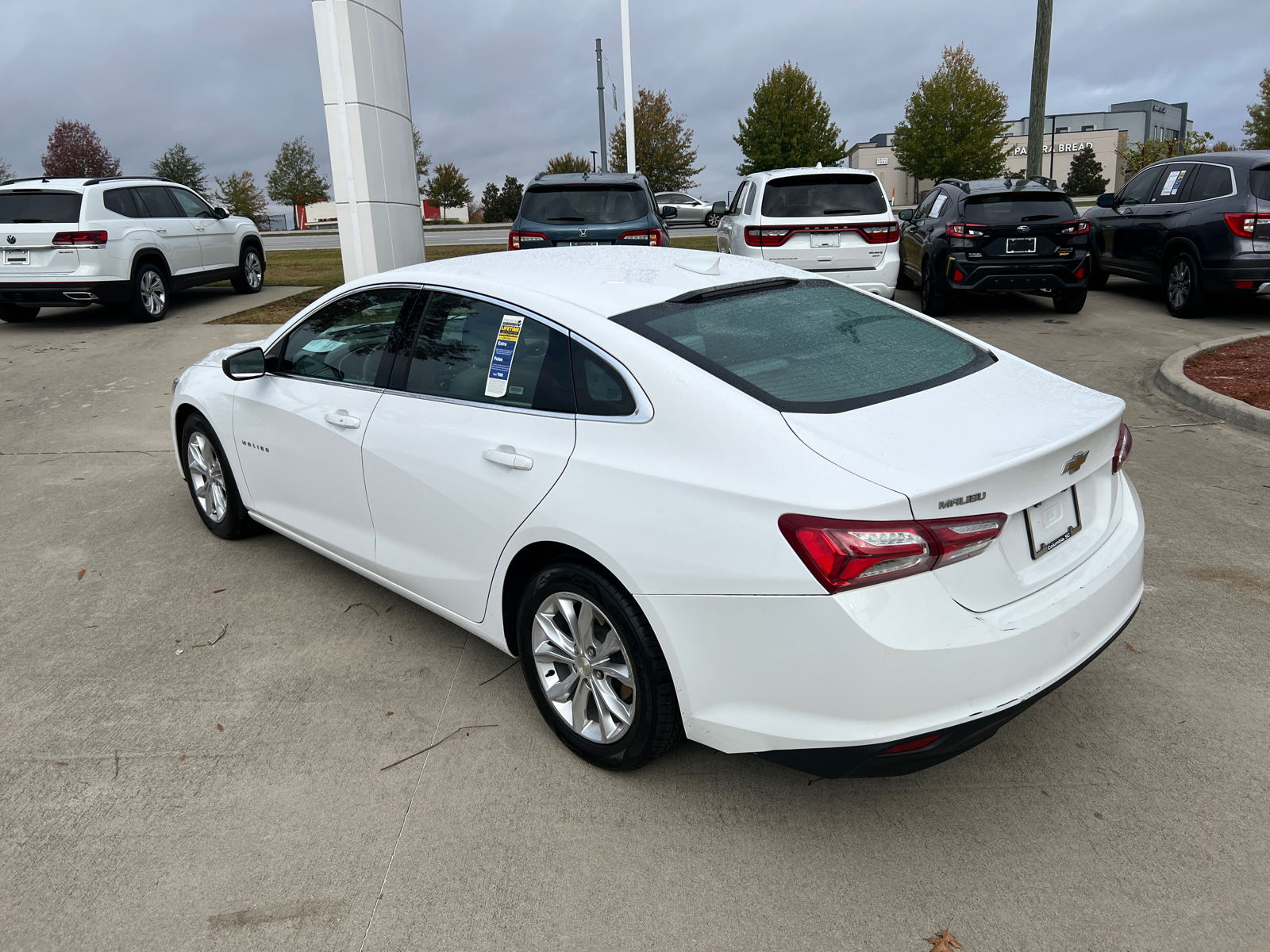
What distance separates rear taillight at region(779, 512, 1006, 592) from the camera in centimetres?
230

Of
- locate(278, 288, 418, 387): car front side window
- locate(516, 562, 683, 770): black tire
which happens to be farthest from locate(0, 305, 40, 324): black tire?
locate(516, 562, 683, 770): black tire

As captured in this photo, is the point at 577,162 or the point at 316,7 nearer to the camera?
the point at 316,7

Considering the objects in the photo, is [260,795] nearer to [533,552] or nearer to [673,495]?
[533,552]

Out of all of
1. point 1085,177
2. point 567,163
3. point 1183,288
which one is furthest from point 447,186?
point 1183,288

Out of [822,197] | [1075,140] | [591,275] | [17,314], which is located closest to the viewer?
[591,275]

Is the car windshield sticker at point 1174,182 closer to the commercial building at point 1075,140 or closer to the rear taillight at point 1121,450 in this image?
the rear taillight at point 1121,450

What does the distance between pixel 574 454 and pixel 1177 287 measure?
34.5ft

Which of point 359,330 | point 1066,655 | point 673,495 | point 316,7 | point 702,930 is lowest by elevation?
point 702,930

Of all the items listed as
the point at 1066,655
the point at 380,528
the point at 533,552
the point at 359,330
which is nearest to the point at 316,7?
the point at 359,330

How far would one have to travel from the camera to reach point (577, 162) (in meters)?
61.4

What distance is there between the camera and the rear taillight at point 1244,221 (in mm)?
9648

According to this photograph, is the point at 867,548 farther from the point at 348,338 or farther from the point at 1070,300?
the point at 1070,300

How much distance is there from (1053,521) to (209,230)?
526 inches

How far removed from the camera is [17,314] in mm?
12570
